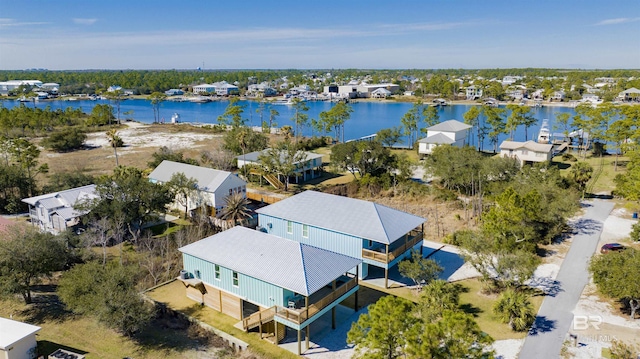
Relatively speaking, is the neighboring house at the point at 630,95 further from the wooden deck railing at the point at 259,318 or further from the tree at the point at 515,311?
the wooden deck railing at the point at 259,318

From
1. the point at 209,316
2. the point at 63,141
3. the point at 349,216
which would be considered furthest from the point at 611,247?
the point at 63,141

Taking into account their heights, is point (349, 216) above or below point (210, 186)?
above

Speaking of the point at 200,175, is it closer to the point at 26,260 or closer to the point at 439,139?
the point at 26,260

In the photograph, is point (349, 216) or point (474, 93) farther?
point (474, 93)

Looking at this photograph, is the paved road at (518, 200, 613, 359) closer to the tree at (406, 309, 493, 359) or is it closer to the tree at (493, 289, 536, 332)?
the tree at (493, 289, 536, 332)

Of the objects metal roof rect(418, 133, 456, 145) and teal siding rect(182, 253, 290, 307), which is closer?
teal siding rect(182, 253, 290, 307)

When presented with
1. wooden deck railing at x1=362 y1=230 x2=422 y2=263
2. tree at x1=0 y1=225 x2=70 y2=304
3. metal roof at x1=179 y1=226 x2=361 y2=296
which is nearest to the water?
wooden deck railing at x1=362 y1=230 x2=422 y2=263
